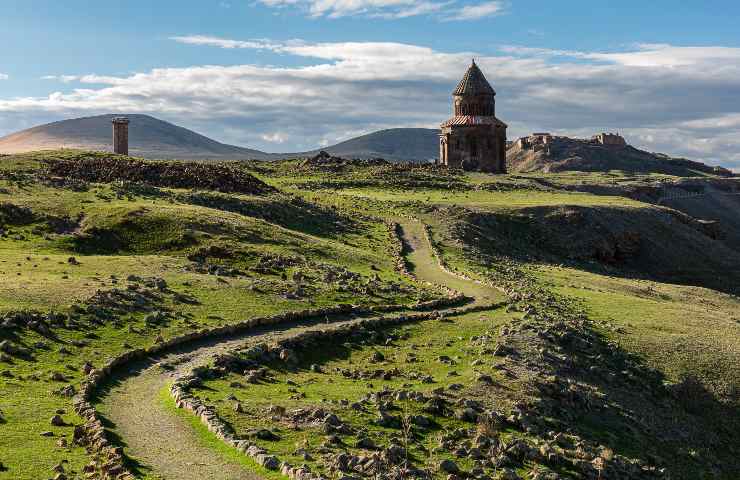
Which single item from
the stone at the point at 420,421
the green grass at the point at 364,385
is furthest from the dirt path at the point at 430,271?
the stone at the point at 420,421

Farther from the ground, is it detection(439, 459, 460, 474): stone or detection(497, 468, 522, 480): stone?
detection(439, 459, 460, 474): stone

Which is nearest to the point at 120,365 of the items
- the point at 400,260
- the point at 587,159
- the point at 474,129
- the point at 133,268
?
the point at 133,268

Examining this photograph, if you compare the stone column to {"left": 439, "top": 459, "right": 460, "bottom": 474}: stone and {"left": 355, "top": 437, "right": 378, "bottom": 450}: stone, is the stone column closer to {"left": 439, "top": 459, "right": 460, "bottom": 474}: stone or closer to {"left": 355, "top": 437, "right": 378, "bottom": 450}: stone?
{"left": 355, "top": 437, "right": 378, "bottom": 450}: stone

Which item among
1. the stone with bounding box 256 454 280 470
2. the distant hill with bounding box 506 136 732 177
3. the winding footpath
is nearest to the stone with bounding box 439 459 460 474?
the stone with bounding box 256 454 280 470

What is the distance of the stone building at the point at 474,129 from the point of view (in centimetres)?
10350

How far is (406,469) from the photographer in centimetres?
1794

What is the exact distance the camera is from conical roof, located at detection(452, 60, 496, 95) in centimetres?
10344

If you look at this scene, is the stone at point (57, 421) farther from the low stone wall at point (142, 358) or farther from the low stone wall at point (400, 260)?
the low stone wall at point (400, 260)

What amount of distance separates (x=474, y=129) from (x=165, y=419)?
86.4 m

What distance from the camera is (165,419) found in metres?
20.4

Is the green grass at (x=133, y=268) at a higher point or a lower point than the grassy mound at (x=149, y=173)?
lower

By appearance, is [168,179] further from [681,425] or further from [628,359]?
[681,425]

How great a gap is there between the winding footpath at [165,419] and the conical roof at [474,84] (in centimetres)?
7579

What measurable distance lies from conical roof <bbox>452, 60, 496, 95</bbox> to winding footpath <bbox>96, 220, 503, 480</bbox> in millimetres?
75791
